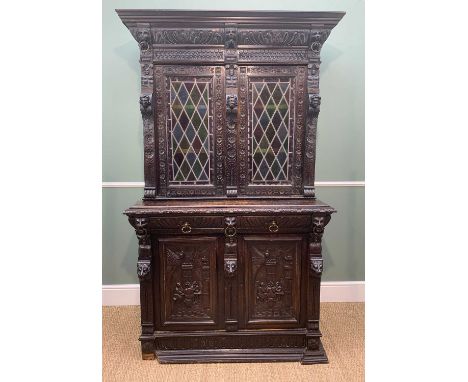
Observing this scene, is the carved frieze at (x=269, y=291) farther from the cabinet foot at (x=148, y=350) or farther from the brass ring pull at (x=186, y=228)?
the cabinet foot at (x=148, y=350)

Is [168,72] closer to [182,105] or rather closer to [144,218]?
[182,105]

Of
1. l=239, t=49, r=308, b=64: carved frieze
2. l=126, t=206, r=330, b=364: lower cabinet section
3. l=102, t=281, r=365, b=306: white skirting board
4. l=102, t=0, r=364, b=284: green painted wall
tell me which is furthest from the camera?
l=102, t=281, r=365, b=306: white skirting board

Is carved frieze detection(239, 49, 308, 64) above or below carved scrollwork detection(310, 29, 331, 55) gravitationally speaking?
below

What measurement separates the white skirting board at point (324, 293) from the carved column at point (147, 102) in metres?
1.13

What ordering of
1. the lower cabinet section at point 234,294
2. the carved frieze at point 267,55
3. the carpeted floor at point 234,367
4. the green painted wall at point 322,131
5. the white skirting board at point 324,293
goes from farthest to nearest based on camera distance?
the white skirting board at point 324,293 → the green painted wall at point 322,131 → the carved frieze at point 267,55 → the lower cabinet section at point 234,294 → the carpeted floor at point 234,367

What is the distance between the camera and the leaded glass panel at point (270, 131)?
242 cm

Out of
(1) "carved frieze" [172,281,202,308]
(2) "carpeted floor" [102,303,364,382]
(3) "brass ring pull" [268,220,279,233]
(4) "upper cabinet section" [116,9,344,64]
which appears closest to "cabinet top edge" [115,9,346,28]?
(4) "upper cabinet section" [116,9,344,64]

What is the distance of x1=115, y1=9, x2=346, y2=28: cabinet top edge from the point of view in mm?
2229

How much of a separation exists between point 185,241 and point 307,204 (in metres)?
0.86

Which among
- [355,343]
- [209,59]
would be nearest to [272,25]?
[209,59]

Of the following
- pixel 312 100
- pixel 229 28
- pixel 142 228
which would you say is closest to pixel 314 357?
pixel 142 228

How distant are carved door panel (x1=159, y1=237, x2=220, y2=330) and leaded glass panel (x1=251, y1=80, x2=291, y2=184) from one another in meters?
0.64

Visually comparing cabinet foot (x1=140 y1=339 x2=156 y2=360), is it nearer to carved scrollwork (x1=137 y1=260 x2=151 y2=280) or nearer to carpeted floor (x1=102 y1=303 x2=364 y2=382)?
carpeted floor (x1=102 y1=303 x2=364 y2=382)

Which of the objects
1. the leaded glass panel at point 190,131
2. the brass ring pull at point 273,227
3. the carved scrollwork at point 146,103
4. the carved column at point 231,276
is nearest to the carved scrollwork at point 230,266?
the carved column at point 231,276
